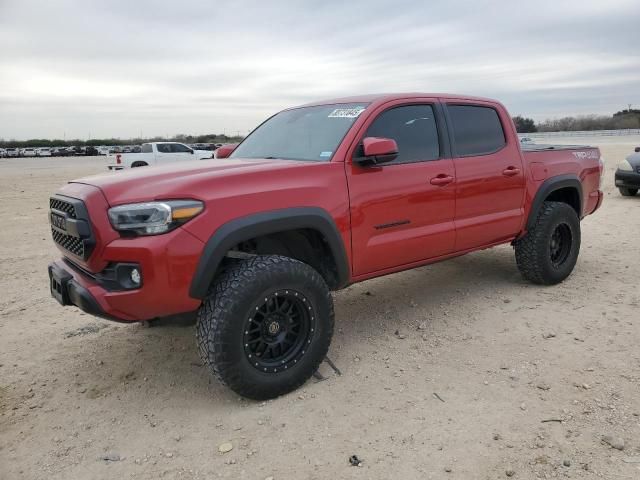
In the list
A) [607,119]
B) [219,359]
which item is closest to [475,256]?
[219,359]

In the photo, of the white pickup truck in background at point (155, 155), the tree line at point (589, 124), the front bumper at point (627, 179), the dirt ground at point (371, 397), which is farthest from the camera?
the tree line at point (589, 124)

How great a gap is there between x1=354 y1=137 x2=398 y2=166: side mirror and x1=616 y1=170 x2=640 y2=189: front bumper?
9972 mm

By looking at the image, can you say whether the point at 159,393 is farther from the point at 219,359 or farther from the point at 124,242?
the point at 124,242

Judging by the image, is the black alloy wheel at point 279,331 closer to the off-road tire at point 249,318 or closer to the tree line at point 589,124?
the off-road tire at point 249,318

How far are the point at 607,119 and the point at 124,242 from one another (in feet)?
282

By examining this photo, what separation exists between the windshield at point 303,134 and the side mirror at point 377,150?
0.26 m

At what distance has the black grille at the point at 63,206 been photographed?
317 cm

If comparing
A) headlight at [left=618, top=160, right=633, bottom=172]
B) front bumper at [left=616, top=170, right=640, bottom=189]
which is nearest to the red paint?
front bumper at [left=616, top=170, right=640, bottom=189]

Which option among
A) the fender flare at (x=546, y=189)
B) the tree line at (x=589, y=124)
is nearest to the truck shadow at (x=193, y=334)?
the fender flare at (x=546, y=189)

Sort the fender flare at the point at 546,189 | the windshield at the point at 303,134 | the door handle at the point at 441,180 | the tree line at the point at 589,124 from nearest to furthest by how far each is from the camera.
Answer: the windshield at the point at 303,134 < the door handle at the point at 441,180 < the fender flare at the point at 546,189 < the tree line at the point at 589,124

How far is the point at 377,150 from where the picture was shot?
3523 millimetres

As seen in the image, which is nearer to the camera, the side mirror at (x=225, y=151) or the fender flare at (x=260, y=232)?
the fender flare at (x=260, y=232)

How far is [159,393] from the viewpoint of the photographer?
138 inches

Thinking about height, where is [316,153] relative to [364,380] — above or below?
above
